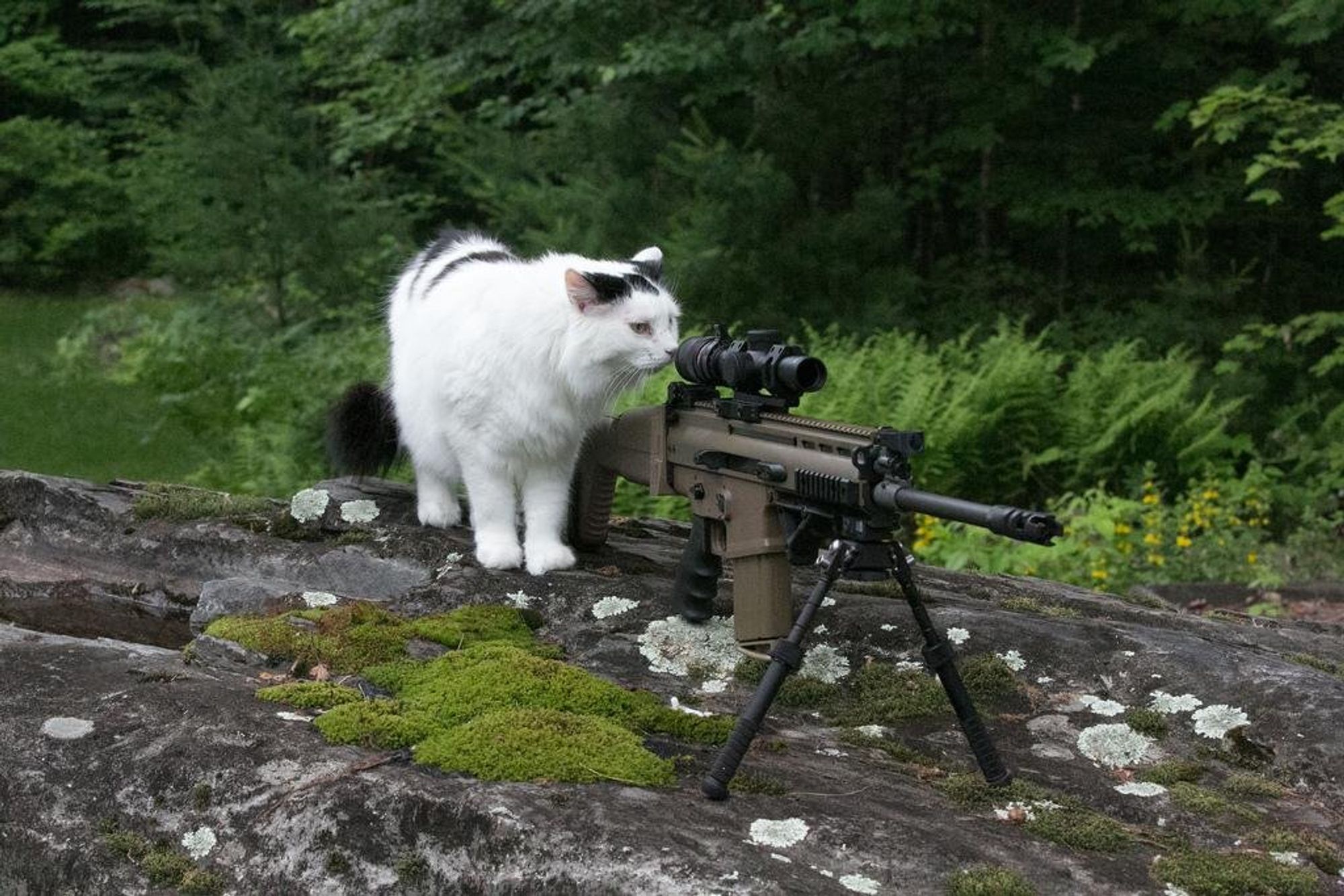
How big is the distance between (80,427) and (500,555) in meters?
9.43

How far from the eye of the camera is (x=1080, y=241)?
13.9 metres

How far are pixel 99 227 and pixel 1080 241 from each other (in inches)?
506

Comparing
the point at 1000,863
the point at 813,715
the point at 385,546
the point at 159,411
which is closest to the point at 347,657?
the point at 385,546

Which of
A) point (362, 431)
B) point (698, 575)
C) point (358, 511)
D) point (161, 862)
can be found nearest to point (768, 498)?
point (698, 575)

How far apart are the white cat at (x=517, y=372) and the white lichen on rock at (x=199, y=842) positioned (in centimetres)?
169

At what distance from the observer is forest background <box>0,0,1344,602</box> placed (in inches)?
361

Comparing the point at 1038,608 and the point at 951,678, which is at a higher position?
the point at 951,678

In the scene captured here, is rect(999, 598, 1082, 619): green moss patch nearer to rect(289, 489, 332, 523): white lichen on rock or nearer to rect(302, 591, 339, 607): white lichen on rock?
rect(302, 591, 339, 607): white lichen on rock

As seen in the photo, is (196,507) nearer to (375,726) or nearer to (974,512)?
(375,726)

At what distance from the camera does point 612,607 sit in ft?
14.6

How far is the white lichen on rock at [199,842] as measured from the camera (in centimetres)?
316

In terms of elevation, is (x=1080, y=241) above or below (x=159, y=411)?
above

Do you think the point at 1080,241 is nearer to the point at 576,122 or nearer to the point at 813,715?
the point at 576,122

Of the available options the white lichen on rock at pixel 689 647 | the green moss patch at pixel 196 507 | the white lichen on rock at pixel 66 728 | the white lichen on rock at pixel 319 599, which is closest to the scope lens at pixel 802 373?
the white lichen on rock at pixel 689 647
